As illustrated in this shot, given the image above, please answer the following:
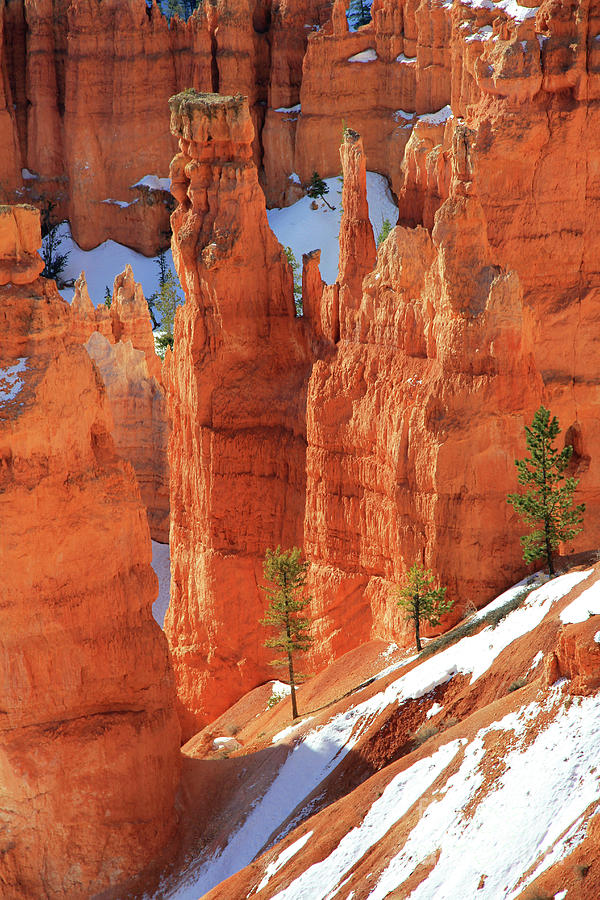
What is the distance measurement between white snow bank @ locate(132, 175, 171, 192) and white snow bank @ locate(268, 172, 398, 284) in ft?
26.3

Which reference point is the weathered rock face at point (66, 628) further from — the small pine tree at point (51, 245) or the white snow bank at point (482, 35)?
the small pine tree at point (51, 245)

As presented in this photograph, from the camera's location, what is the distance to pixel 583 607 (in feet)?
74.3

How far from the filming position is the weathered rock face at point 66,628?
80.2 ft

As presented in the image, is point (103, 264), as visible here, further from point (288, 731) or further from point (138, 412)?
point (288, 731)

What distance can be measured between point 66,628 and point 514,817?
35.2 ft

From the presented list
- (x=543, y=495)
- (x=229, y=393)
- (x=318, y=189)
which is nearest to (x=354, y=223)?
(x=229, y=393)

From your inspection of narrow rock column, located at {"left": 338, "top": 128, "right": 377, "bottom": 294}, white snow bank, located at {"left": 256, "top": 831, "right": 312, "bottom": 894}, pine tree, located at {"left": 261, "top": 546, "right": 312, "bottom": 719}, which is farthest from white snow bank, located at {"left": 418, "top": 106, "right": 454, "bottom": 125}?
white snow bank, located at {"left": 256, "top": 831, "right": 312, "bottom": 894}

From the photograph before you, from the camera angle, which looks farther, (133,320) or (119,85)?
(119,85)

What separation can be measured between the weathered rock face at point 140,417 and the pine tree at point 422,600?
21508 mm

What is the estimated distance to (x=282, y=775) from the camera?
86.8 feet

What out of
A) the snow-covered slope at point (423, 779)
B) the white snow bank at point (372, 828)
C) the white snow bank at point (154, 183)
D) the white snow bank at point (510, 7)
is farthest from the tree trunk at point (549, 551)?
the white snow bank at point (154, 183)

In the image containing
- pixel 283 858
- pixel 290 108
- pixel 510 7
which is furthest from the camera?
pixel 290 108

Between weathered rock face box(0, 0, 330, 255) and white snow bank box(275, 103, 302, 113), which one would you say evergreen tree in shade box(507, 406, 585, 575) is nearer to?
white snow bank box(275, 103, 302, 113)

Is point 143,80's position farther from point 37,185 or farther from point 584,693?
point 584,693
